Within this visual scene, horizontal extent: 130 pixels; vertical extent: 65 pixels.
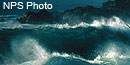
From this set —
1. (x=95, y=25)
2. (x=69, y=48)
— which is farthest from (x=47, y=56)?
(x=95, y=25)

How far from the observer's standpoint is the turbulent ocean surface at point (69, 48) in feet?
73.6

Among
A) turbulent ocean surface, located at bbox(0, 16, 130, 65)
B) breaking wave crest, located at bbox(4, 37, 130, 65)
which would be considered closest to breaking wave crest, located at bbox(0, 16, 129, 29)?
turbulent ocean surface, located at bbox(0, 16, 130, 65)

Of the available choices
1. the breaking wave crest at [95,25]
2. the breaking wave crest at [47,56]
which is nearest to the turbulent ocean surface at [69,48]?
the breaking wave crest at [47,56]

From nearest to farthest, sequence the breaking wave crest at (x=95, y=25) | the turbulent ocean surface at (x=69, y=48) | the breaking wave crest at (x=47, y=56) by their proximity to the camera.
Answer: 1. the breaking wave crest at (x=47, y=56)
2. the turbulent ocean surface at (x=69, y=48)
3. the breaking wave crest at (x=95, y=25)

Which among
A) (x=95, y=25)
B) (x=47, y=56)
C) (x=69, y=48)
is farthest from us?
(x=95, y=25)

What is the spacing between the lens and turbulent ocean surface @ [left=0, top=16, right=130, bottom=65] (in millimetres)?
22422

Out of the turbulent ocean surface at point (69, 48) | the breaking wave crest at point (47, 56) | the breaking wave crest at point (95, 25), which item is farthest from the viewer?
the breaking wave crest at point (95, 25)

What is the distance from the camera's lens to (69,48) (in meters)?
31.5

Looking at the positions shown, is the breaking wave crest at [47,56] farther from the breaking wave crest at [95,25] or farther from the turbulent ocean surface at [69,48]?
the breaking wave crest at [95,25]

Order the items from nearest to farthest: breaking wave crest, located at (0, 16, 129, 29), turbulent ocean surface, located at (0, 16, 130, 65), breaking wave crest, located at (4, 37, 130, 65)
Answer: breaking wave crest, located at (4, 37, 130, 65), turbulent ocean surface, located at (0, 16, 130, 65), breaking wave crest, located at (0, 16, 129, 29)

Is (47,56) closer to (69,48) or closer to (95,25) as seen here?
(69,48)

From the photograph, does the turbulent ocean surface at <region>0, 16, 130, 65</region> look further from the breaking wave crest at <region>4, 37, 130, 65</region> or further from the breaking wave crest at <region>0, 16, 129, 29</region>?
the breaking wave crest at <region>0, 16, 129, 29</region>

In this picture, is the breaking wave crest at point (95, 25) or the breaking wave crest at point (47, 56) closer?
the breaking wave crest at point (47, 56)

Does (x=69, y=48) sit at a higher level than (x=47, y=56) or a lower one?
lower
